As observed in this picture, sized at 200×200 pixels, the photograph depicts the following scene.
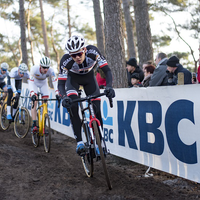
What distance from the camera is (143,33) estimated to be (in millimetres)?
11078

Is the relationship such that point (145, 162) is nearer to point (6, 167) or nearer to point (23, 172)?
point (23, 172)

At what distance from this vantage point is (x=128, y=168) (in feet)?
17.5

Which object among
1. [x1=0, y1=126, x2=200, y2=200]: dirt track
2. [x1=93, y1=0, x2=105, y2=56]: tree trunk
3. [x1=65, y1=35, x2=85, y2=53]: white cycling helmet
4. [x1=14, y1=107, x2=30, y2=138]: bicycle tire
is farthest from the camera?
[x1=93, y1=0, x2=105, y2=56]: tree trunk

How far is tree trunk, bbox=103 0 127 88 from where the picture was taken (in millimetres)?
7223

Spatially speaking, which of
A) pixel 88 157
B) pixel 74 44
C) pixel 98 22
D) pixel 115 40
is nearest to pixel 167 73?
pixel 115 40

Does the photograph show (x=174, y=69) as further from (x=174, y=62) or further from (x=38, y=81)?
(x=38, y=81)

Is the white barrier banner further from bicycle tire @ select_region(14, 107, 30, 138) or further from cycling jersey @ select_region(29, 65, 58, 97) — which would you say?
bicycle tire @ select_region(14, 107, 30, 138)

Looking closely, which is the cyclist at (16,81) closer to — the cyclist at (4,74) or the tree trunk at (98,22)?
the cyclist at (4,74)

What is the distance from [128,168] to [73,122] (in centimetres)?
163

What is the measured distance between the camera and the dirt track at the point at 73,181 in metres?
3.79

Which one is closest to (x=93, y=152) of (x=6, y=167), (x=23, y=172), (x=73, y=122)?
(x=73, y=122)

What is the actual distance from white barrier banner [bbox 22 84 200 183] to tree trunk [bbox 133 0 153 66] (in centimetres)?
567

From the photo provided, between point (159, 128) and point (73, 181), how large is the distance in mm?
1727

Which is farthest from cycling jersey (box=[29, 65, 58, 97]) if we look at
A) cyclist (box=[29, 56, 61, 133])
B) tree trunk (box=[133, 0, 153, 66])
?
tree trunk (box=[133, 0, 153, 66])
